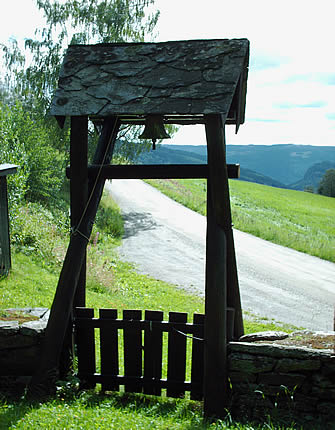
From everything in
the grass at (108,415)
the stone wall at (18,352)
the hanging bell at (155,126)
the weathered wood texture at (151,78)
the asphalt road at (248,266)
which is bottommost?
the asphalt road at (248,266)

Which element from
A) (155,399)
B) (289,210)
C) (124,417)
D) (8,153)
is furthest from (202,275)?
(289,210)

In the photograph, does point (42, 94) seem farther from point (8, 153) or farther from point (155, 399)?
point (155, 399)

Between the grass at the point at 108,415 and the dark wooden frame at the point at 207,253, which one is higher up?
the dark wooden frame at the point at 207,253

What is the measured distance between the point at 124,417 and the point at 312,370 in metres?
1.98

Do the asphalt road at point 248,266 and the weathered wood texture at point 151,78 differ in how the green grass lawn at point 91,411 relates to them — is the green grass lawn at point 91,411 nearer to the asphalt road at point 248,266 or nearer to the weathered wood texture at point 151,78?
the weathered wood texture at point 151,78

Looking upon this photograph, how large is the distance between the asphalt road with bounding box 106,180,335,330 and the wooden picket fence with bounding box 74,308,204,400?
19.7 ft

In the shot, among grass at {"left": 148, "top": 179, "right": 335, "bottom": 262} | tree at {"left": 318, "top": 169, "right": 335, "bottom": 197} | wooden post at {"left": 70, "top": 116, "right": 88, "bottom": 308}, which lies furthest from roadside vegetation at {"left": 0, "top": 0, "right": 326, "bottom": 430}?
tree at {"left": 318, "top": 169, "right": 335, "bottom": 197}

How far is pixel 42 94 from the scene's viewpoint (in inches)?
874

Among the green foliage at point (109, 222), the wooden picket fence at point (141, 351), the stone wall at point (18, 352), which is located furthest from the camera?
the green foliage at point (109, 222)

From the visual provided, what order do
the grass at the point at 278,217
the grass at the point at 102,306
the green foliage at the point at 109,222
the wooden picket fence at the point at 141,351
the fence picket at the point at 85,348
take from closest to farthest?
the grass at the point at 102,306 < the wooden picket fence at the point at 141,351 < the fence picket at the point at 85,348 < the green foliage at the point at 109,222 < the grass at the point at 278,217

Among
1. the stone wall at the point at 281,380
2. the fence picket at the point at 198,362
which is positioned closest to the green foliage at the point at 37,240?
the fence picket at the point at 198,362

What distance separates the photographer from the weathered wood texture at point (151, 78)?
16.5 ft

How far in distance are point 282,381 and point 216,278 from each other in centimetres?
127

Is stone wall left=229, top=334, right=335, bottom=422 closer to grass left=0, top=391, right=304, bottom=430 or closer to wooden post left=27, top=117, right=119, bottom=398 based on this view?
grass left=0, top=391, right=304, bottom=430
